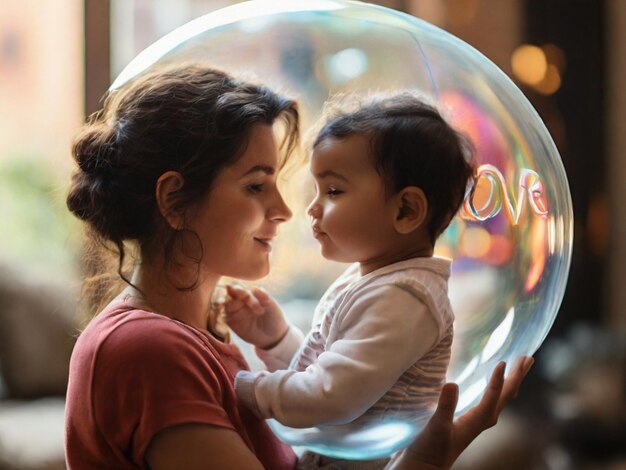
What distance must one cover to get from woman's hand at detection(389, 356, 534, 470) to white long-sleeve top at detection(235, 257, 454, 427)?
9 cm

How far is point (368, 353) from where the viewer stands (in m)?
0.73

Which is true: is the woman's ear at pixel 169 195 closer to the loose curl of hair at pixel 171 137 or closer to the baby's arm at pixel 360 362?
the loose curl of hair at pixel 171 137

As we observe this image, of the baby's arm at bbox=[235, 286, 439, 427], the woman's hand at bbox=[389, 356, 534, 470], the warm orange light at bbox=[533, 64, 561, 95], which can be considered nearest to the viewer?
→ the baby's arm at bbox=[235, 286, 439, 427]

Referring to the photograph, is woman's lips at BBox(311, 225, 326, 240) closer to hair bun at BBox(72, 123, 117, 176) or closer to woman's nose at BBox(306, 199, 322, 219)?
woman's nose at BBox(306, 199, 322, 219)

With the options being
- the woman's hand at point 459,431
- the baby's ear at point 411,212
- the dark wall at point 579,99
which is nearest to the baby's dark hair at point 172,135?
the baby's ear at point 411,212

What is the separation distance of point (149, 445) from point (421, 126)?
0.34 m

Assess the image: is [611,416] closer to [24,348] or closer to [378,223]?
[24,348]

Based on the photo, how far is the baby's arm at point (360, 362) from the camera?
2.40ft

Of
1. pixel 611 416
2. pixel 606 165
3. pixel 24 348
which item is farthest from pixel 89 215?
pixel 606 165

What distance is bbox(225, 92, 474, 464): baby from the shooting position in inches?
29.1

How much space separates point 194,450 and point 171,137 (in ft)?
0.84

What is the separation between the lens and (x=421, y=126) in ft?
2.50

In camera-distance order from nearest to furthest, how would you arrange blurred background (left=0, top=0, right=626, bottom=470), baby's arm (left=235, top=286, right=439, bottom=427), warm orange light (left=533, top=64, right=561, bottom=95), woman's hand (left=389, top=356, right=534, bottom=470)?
baby's arm (left=235, top=286, right=439, bottom=427) → woman's hand (left=389, top=356, right=534, bottom=470) → blurred background (left=0, top=0, right=626, bottom=470) → warm orange light (left=533, top=64, right=561, bottom=95)

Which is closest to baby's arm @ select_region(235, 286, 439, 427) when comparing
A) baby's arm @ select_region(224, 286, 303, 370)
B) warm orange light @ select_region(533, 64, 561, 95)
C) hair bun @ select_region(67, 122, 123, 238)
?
baby's arm @ select_region(224, 286, 303, 370)
